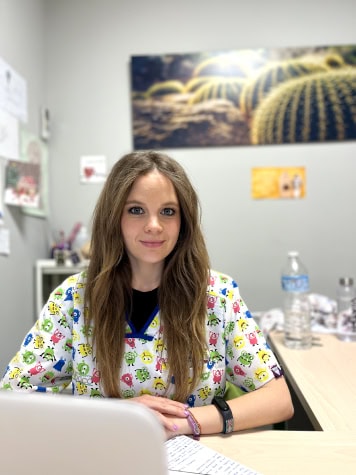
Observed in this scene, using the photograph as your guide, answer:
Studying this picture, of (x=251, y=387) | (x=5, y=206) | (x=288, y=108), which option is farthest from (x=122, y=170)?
(x=288, y=108)

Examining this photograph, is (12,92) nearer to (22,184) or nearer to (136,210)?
(22,184)

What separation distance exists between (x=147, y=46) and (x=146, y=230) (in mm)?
1862

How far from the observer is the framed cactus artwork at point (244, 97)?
2.50 meters

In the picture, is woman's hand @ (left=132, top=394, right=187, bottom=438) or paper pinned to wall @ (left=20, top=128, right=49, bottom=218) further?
paper pinned to wall @ (left=20, top=128, right=49, bottom=218)

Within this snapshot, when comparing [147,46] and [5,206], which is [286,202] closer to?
[147,46]

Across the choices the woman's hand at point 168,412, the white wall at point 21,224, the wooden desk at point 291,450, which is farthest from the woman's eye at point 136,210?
the white wall at point 21,224

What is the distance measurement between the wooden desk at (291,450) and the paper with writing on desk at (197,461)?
28 millimetres

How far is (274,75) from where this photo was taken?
252 cm

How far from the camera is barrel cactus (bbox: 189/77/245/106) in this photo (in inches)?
99.7

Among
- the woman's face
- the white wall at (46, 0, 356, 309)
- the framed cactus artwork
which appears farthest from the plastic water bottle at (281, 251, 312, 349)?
the framed cactus artwork

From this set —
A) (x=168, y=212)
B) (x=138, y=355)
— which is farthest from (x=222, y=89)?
(x=138, y=355)

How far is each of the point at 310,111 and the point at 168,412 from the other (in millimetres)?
2056

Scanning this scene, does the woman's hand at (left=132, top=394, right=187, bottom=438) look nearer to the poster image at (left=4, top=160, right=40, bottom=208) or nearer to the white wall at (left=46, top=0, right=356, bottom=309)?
the poster image at (left=4, top=160, right=40, bottom=208)

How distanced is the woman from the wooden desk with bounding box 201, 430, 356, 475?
0.15 metres
